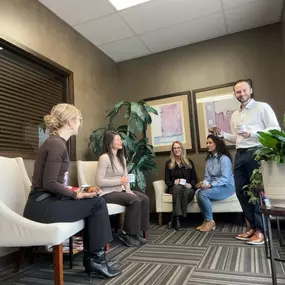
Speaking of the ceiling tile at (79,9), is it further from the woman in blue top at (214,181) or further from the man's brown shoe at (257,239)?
the man's brown shoe at (257,239)

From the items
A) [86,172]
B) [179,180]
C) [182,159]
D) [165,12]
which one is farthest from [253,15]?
[86,172]

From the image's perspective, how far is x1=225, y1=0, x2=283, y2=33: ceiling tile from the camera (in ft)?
10.3

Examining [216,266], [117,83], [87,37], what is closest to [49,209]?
[216,266]

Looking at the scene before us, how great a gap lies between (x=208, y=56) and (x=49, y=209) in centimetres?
324

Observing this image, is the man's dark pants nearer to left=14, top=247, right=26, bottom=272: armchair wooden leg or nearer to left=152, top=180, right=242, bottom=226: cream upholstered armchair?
left=152, top=180, right=242, bottom=226: cream upholstered armchair

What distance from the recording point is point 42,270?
6.48 ft

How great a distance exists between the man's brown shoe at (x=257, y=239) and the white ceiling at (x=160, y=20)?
2.59 m

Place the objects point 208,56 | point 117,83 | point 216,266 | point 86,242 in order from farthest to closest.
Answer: point 117,83 → point 208,56 → point 216,266 → point 86,242

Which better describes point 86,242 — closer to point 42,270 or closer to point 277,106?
point 42,270

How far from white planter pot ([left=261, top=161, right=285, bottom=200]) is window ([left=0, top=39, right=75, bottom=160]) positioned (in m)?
2.08

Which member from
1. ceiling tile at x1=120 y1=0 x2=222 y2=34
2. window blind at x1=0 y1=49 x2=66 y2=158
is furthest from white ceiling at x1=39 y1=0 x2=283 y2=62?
window blind at x1=0 y1=49 x2=66 y2=158

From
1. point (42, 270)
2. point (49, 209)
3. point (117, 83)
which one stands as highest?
point (117, 83)

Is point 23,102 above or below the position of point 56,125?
above

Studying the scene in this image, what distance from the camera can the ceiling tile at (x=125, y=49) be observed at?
3795 mm
